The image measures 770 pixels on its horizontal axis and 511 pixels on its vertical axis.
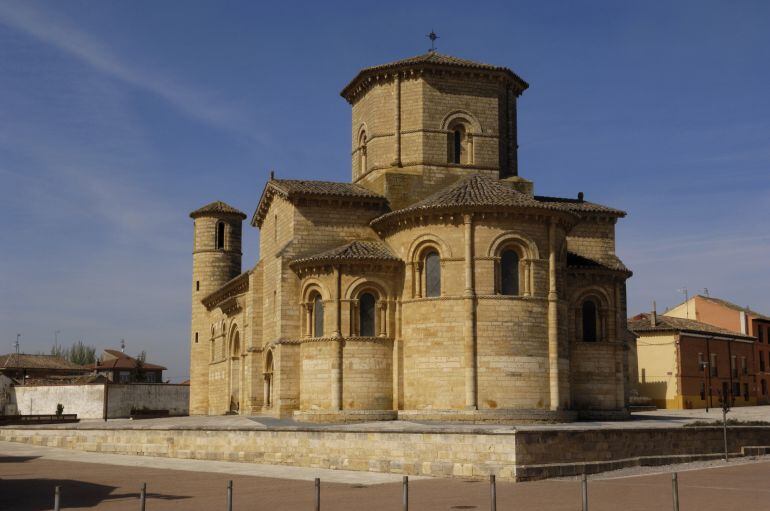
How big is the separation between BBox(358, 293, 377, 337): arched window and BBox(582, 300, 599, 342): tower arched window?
838cm

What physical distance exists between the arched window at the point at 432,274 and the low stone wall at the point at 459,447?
7800 mm

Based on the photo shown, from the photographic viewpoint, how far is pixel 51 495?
1722 cm

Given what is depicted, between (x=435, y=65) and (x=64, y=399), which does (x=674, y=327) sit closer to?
(x=435, y=65)

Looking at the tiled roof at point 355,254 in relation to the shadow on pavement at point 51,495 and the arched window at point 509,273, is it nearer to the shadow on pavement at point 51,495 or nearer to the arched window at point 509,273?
the arched window at point 509,273

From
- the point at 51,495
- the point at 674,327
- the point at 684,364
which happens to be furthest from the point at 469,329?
the point at 684,364

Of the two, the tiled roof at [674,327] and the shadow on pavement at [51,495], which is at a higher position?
the tiled roof at [674,327]

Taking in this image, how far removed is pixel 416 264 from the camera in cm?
3005

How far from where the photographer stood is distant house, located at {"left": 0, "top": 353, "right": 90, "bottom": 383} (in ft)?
264

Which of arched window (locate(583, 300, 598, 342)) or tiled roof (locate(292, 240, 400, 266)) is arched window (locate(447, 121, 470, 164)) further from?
arched window (locate(583, 300, 598, 342))

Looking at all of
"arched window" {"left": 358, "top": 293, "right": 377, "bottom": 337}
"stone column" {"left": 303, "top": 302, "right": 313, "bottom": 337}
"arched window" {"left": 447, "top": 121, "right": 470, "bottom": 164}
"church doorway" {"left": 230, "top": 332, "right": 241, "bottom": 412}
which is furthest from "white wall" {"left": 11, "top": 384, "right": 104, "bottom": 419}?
"arched window" {"left": 447, "top": 121, "right": 470, "bottom": 164}

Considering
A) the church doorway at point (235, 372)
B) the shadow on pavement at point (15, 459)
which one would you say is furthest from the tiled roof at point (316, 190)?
the shadow on pavement at point (15, 459)

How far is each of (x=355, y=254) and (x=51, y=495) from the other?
15.0 meters

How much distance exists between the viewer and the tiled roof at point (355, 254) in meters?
30.1

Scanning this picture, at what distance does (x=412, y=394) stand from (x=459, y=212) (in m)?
6.36
